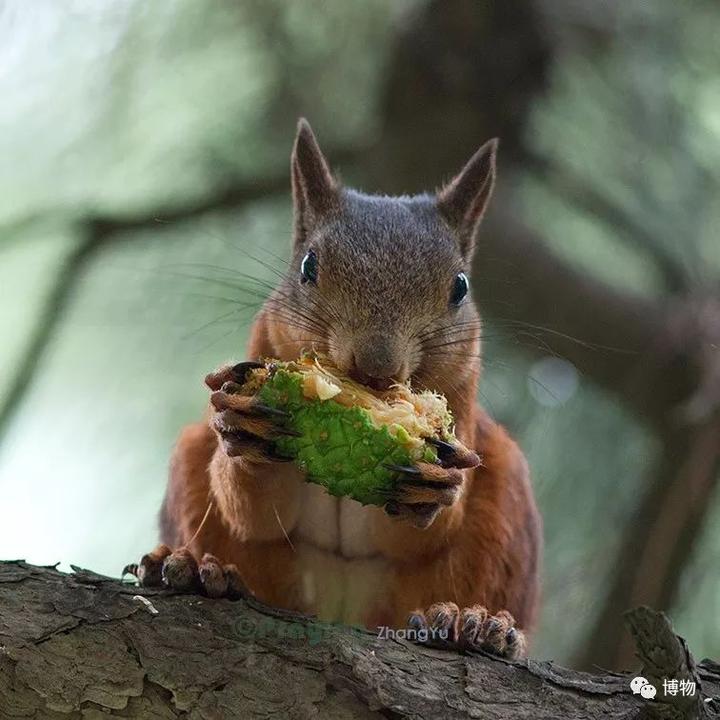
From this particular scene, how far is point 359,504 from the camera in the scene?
7.59ft

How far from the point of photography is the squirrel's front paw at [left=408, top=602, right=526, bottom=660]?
6.62 ft

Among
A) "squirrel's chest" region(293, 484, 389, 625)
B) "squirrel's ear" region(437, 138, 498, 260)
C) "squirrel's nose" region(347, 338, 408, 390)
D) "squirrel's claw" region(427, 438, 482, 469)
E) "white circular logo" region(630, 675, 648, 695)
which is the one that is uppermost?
"squirrel's ear" region(437, 138, 498, 260)

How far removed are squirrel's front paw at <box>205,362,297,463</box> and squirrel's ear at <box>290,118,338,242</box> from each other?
1.95 feet

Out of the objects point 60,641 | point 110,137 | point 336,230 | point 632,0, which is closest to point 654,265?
point 632,0

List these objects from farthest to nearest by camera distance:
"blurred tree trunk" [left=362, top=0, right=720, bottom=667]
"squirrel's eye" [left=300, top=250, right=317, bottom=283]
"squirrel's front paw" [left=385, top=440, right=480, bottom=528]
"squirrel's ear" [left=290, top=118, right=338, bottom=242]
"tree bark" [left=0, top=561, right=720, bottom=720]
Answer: "blurred tree trunk" [left=362, top=0, right=720, bottom=667] → "squirrel's ear" [left=290, top=118, right=338, bottom=242] → "squirrel's eye" [left=300, top=250, right=317, bottom=283] → "squirrel's front paw" [left=385, top=440, right=480, bottom=528] → "tree bark" [left=0, top=561, right=720, bottom=720]

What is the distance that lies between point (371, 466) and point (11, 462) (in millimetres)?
943

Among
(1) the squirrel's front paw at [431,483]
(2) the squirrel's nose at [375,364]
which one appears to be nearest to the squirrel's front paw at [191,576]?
(1) the squirrel's front paw at [431,483]

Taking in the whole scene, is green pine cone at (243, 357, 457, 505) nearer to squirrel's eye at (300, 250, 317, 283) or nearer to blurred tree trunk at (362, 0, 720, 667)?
squirrel's eye at (300, 250, 317, 283)

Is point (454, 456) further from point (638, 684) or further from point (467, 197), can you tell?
point (467, 197)

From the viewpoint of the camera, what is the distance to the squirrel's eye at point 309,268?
220 cm

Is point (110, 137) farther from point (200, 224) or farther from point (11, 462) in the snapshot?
point (11, 462)

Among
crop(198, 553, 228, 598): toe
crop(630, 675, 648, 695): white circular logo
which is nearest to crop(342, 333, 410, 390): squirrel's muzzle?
crop(198, 553, 228, 598): toe

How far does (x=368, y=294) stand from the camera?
205cm

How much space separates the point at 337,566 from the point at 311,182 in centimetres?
85
